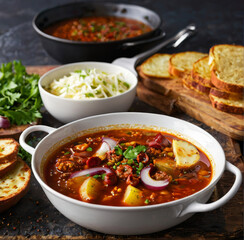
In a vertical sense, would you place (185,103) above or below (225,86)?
below

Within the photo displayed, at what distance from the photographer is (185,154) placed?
11.8 ft

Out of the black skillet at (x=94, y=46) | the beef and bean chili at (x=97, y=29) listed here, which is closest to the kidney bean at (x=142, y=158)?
the black skillet at (x=94, y=46)

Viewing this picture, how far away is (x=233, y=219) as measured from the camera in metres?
3.36

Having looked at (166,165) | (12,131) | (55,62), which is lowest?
(55,62)

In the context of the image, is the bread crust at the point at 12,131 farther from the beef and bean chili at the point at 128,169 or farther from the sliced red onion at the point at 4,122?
the beef and bean chili at the point at 128,169

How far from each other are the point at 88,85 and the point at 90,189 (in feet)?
6.04

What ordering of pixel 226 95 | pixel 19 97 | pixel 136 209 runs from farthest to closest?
pixel 19 97 → pixel 226 95 → pixel 136 209

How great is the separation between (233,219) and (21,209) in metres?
1.80

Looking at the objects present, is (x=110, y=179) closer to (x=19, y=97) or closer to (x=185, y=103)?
(x=185, y=103)

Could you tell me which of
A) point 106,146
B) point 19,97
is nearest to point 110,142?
point 106,146

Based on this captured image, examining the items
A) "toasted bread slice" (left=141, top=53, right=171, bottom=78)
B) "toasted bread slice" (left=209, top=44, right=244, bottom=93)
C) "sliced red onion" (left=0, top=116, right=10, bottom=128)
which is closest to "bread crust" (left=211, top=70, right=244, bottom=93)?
"toasted bread slice" (left=209, top=44, right=244, bottom=93)

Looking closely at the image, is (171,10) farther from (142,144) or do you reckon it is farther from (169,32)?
(142,144)

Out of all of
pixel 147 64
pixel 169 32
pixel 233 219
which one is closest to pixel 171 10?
pixel 169 32

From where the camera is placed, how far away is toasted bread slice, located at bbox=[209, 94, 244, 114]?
464 centimetres
